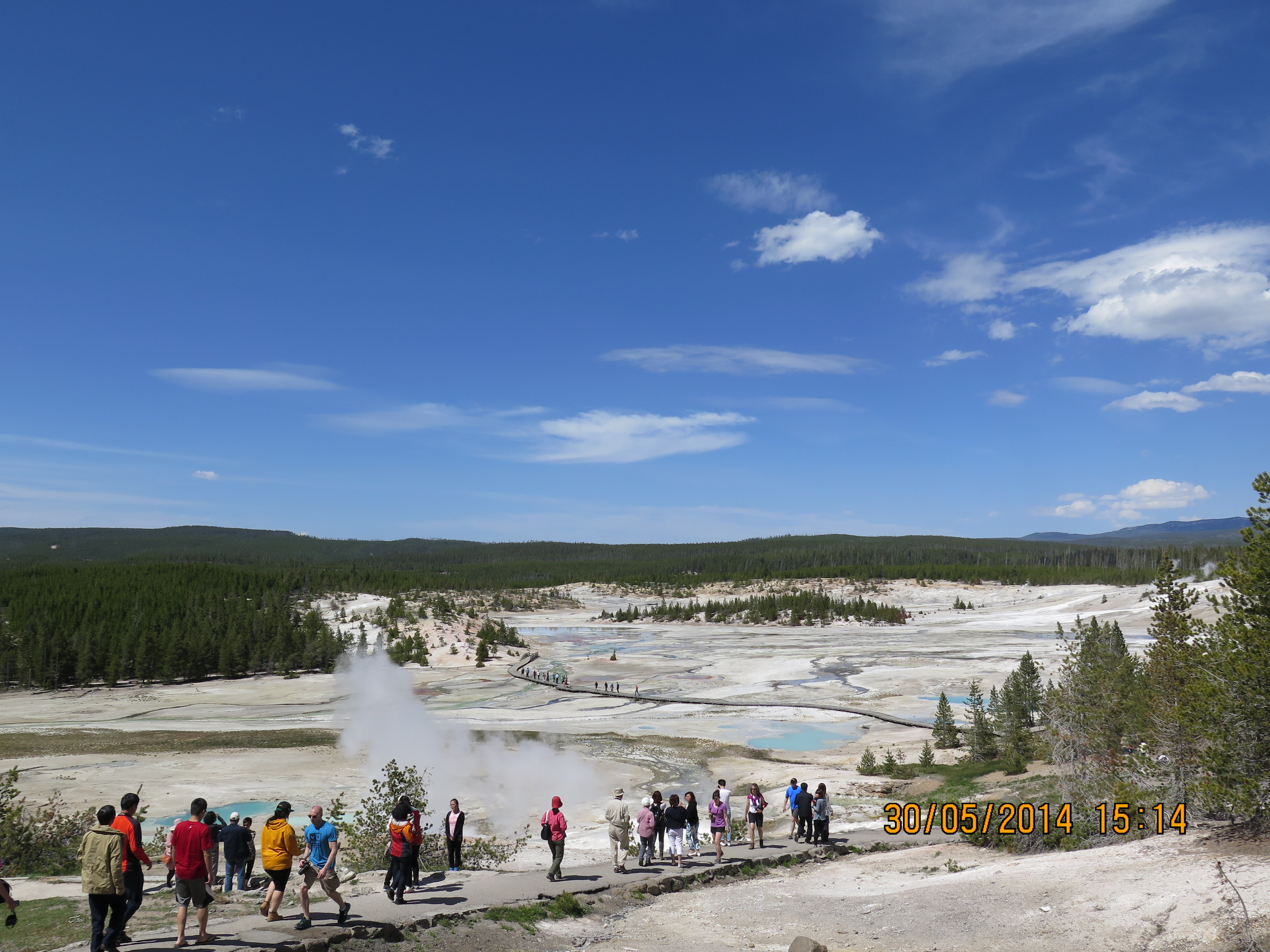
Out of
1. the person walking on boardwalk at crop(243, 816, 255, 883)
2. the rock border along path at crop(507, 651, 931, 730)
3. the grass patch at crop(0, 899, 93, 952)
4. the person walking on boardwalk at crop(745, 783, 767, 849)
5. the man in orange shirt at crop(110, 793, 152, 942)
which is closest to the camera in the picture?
the man in orange shirt at crop(110, 793, 152, 942)

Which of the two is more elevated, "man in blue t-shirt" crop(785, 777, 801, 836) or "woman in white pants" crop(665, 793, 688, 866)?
"woman in white pants" crop(665, 793, 688, 866)

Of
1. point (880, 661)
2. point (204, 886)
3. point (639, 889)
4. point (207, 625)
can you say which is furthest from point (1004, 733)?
point (207, 625)

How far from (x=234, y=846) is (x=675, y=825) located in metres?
8.59

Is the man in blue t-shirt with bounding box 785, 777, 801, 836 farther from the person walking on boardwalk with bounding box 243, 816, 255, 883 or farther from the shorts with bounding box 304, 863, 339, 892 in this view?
the person walking on boardwalk with bounding box 243, 816, 255, 883

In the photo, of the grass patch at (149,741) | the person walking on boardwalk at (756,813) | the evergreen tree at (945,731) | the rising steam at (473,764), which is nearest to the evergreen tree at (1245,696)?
the person walking on boardwalk at (756,813)

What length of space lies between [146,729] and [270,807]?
2540 centimetres

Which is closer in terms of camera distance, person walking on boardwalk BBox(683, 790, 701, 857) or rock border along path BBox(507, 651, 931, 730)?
person walking on boardwalk BBox(683, 790, 701, 857)

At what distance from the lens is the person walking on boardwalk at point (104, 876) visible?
925 centimetres

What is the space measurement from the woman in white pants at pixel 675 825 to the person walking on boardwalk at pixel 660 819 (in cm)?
16

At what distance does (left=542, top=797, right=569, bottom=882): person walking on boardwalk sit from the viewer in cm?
1472

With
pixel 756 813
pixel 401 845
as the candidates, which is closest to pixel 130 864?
pixel 401 845

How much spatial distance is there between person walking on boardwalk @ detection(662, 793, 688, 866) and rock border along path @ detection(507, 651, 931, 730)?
29878 mm

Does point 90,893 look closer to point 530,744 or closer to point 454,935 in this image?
point 454,935

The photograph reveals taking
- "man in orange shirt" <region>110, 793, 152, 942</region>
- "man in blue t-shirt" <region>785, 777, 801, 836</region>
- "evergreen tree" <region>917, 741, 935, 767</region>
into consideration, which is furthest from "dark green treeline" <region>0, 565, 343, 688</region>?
"man in orange shirt" <region>110, 793, 152, 942</region>
